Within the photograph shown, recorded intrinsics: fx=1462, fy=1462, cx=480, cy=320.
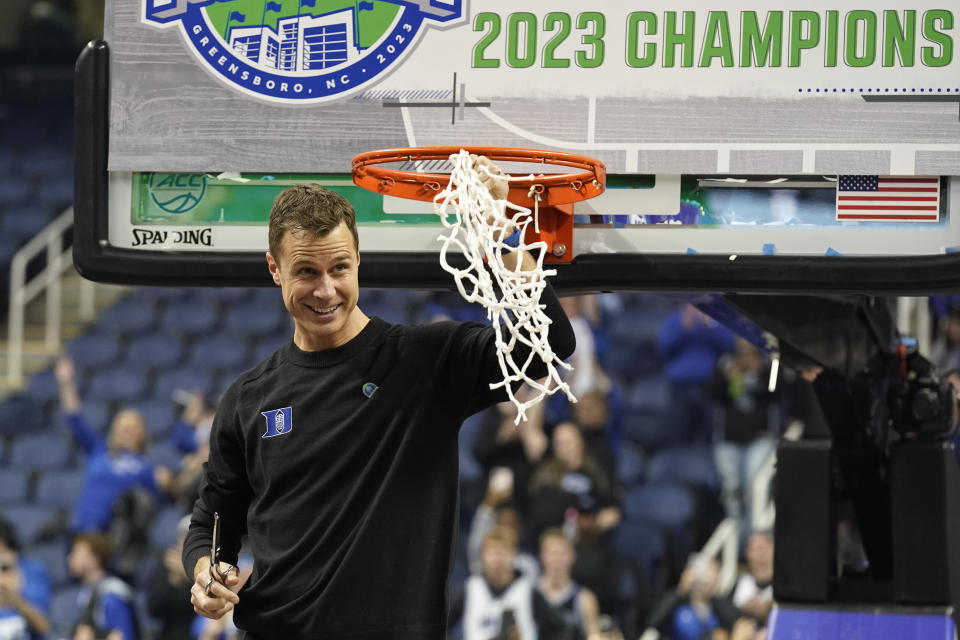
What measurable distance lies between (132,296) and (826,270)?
303 inches

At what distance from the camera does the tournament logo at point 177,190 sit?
2672 mm

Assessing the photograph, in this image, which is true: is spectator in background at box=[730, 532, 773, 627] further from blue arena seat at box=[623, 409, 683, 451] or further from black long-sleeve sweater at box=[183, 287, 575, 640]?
black long-sleeve sweater at box=[183, 287, 575, 640]

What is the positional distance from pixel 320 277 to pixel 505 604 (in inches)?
161

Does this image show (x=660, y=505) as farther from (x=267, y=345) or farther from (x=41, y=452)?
(x=41, y=452)

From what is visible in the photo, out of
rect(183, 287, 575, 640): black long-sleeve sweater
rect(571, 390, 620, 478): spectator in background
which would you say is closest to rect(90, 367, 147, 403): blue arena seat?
rect(571, 390, 620, 478): spectator in background

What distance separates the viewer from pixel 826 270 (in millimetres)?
2434

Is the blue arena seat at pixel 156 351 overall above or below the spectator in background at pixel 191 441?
above

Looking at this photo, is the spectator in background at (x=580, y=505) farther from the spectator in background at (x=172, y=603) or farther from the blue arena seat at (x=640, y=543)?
the spectator in background at (x=172, y=603)

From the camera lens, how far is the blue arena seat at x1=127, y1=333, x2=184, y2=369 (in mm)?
8789

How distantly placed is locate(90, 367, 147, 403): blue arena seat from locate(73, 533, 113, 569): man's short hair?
194 centimetres

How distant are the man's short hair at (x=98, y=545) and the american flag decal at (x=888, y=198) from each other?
4.75m

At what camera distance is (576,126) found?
8.37 feet

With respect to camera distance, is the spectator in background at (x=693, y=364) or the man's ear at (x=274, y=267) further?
the spectator in background at (x=693, y=364)

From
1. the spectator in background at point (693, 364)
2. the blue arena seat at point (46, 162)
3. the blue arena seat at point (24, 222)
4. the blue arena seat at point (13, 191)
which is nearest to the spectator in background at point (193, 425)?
the spectator in background at point (693, 364)
